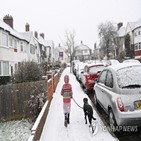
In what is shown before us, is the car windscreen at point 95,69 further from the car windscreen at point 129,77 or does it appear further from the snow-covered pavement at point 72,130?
the car windscreen at point 129,77

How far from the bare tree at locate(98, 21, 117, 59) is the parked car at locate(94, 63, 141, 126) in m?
65.5

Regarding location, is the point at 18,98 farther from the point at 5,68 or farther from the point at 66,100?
the point at 5,68

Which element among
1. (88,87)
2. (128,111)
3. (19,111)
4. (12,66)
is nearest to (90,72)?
(88,87)

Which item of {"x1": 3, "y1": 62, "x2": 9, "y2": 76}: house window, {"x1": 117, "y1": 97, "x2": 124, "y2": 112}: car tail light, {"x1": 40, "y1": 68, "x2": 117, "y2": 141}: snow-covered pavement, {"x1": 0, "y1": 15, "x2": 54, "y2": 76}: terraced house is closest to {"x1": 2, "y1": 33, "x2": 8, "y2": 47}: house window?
{"x1": 0, "y1": 15, "x2": 54, "y2": 76}: terraced house

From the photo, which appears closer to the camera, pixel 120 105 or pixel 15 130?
pixel 120 105

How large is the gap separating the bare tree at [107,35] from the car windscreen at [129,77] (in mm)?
65475

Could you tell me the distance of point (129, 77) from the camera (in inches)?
298

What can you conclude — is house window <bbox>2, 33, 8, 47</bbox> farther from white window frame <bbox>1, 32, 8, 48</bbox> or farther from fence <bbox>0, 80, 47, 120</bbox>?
fence <bbox>0, 80, 47, 120</bbox>

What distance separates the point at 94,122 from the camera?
9117 millimetres

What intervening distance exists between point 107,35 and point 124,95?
66.6 metres

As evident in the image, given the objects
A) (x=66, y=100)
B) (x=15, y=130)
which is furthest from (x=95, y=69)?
(x=66, y=100)

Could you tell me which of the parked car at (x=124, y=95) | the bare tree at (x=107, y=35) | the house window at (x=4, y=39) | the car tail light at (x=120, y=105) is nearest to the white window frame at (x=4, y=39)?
the house window at (x=4, y=39)

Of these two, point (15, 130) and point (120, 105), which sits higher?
point (120, 105)

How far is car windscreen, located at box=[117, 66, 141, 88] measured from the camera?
7.32 meters
